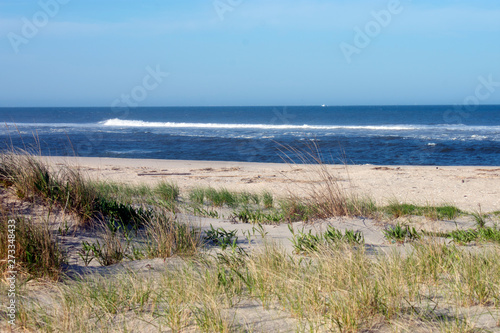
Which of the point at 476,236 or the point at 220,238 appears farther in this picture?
the point at 476,236

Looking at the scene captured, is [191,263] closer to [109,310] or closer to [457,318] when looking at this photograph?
[109,310]

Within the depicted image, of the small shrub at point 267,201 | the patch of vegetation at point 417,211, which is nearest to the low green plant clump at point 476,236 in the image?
the patch of vegetation at point 417,211

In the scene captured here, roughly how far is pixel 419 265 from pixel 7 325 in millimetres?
3257

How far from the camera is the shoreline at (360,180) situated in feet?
29.1

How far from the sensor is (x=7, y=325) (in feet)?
8.78

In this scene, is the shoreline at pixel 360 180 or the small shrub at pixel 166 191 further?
the shoreline at pixel 360 180

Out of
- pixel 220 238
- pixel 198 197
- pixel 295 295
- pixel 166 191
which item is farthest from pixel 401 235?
Result: pixel 166 191

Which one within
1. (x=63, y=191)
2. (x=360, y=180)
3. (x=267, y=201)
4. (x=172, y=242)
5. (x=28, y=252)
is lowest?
(x=360, y=180)

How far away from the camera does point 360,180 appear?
Result: 11.4 meters

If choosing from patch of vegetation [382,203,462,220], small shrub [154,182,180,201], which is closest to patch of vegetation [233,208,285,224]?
patch of vegetation [382,203,462,220]

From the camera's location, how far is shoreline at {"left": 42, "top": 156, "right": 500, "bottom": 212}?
8859 millimetres

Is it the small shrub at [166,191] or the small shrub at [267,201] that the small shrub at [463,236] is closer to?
the small shrub at [267,201]

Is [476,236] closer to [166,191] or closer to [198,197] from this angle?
[198,197]

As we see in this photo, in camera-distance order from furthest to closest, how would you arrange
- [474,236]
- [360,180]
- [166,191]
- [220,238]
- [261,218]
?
[360,180] < [166,191] < [261,218] < [474,236] < [220,238]
